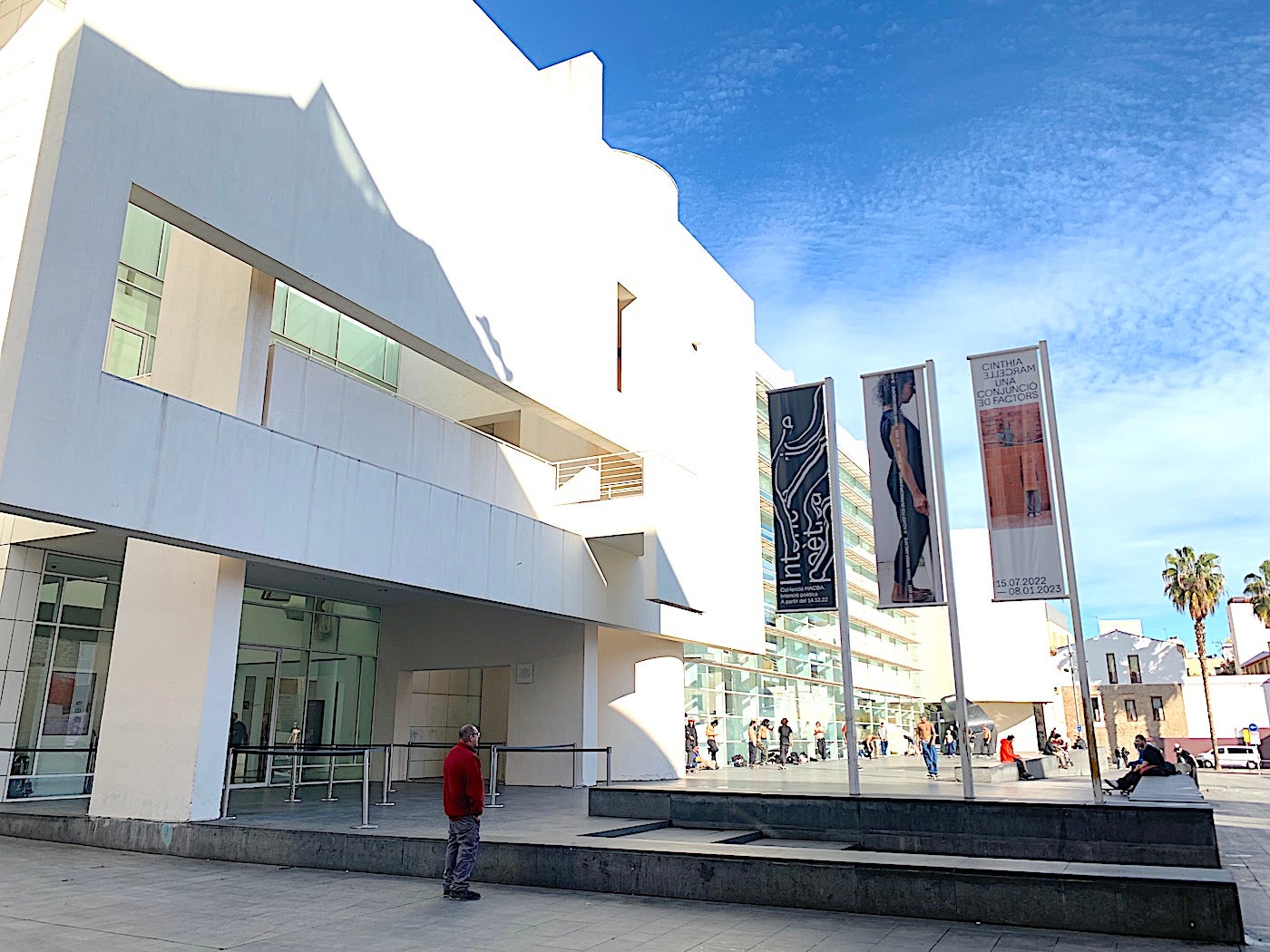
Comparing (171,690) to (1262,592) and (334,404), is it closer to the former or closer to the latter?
(334,404)

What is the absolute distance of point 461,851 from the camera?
338 inches

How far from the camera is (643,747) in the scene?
23172 mm

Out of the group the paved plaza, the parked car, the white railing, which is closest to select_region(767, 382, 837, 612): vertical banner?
the white railing

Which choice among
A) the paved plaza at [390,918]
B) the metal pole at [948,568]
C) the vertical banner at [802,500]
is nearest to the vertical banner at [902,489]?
the metal pole at [948,568]

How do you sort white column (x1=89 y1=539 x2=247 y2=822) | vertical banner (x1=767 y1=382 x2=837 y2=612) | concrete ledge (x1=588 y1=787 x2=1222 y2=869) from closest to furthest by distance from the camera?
concrete ledge (x1=588 y1=787 x2=1222 y2=869)
white column (x1=89 y1=539 x2=247 y2=822)
vertical banner (x1=767 y1=382 x2=837 y2=612)

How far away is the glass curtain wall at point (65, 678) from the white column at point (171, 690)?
3.33m

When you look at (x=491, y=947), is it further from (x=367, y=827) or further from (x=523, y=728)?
(x=523, y=728)

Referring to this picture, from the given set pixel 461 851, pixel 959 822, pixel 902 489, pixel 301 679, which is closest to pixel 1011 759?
pixel 902 489

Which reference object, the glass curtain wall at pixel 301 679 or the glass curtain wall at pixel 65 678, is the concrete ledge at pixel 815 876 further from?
the glass curtain wall at pixel 301 679

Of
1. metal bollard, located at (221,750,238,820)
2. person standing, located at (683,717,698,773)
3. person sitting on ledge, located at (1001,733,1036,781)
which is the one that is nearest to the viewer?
metal bollard, located at (221,750,238,820)

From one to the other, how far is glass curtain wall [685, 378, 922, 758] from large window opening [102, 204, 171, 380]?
16161mm

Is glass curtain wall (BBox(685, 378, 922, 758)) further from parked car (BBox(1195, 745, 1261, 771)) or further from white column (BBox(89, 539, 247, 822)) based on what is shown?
white column (BBox(89, 539, 247, 822))

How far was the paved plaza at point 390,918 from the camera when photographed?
21.8ft

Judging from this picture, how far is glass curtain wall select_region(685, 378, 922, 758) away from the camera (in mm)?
31922
